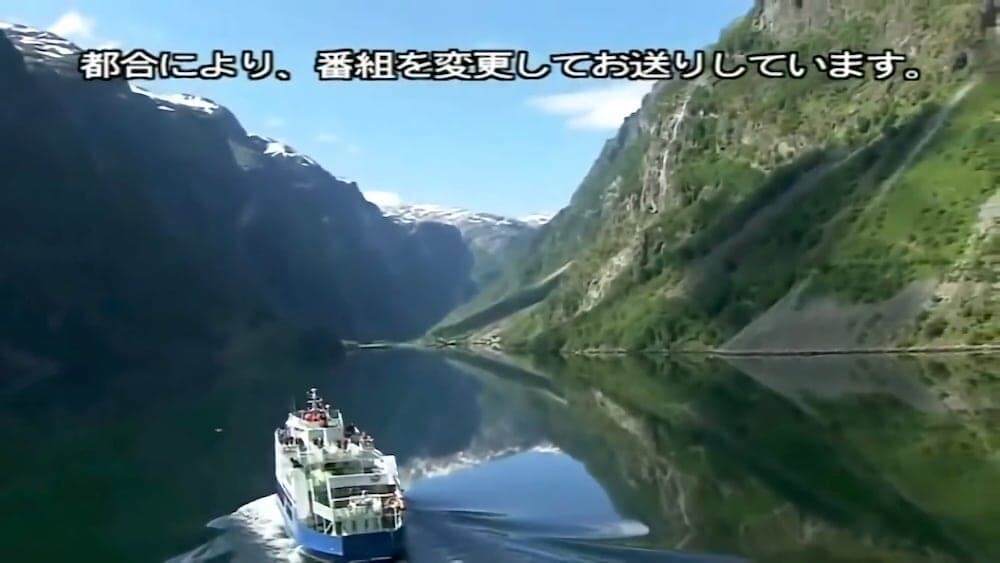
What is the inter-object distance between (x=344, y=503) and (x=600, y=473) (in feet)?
98.4

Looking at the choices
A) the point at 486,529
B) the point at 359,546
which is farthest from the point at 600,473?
the point at 359,546

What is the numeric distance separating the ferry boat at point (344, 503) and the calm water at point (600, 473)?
6.78 ft

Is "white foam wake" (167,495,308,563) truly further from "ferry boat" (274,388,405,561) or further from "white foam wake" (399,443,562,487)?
"white foam wake" (399,443,562,487)

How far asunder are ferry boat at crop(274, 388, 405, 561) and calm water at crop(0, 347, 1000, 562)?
6.78 ft

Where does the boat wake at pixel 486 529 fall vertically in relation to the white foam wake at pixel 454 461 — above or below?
below

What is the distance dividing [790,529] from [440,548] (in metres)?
17.9

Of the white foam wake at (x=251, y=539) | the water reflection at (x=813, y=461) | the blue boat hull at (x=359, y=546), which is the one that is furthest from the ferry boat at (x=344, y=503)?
the water reflection at (x=813, y=461)

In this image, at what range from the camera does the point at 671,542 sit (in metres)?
53.5

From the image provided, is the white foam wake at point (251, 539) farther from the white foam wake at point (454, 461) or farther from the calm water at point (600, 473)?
the white foam wake at point (454, 461)

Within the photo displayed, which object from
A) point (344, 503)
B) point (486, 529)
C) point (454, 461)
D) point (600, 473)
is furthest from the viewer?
point (454, 461)

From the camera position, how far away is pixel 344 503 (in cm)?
5394

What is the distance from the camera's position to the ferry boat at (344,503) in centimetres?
5219

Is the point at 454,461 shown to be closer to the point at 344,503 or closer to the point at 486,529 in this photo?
the point at 486,529

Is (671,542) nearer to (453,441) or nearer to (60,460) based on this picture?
(453,441)
